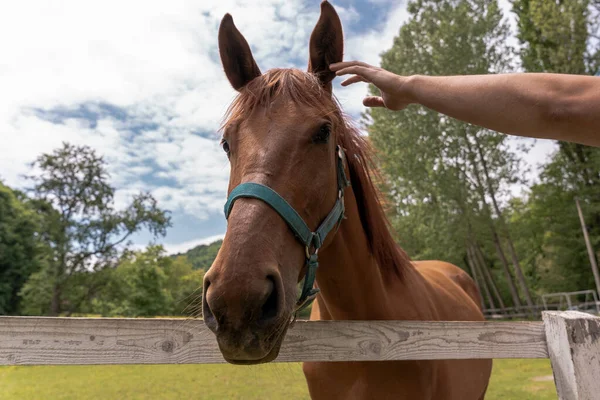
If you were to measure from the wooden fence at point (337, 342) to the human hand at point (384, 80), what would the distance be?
3.58 feet

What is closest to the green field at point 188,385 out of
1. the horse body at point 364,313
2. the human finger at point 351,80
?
the horse body at point 364,313

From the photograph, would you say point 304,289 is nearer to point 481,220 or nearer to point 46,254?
point 481,220

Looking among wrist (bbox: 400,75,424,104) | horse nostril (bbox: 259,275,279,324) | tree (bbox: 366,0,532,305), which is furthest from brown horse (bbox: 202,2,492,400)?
tree (bbox: 366,0,532,305)

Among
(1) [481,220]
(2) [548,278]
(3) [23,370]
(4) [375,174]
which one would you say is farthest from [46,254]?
(2) [548,278]

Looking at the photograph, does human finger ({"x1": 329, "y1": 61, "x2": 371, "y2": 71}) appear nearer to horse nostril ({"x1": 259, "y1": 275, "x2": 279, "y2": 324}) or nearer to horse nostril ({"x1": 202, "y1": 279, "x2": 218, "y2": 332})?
horse nostril ({"x1": 259, "y1": 275, "x2": 279, "y2": 324})

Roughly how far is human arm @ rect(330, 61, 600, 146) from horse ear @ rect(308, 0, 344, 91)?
0.85 m

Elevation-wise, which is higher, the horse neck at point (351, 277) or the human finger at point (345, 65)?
the human finger at point (345, 65)

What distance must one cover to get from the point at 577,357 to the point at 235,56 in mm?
2319

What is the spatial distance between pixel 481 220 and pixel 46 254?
31440 mm

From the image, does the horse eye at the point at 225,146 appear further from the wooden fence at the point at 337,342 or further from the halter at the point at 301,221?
the wooden fence at the point at 337,342

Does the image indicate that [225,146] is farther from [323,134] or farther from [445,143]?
[445,143]

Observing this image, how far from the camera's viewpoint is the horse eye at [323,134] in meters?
1.80

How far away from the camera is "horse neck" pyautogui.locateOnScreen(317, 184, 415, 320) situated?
2.11 metres

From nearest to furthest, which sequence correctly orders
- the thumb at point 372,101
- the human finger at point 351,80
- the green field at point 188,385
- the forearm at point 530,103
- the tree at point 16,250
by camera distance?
the forearm at point 530,103, the human finger at point 351,80, the thumb at point 372,101, the green field at point 188,385, the tree at point 16,250
